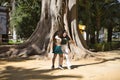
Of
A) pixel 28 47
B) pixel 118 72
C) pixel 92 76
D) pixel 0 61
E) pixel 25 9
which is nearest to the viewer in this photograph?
pixel 92 76

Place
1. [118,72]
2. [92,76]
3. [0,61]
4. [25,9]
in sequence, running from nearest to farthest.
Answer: [92,76]
[118,72]
[0,61]
[25,9]

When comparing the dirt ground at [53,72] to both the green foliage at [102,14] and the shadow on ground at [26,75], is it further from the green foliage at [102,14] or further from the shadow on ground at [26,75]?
the green foliage at [102,14]

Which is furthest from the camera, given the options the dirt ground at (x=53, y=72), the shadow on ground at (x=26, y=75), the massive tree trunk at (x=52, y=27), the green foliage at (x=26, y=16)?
the green foliage at (x=26, y=16)

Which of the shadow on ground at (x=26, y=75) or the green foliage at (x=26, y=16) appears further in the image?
the green foliage at (x=26, y=16)

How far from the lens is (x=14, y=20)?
34438mm

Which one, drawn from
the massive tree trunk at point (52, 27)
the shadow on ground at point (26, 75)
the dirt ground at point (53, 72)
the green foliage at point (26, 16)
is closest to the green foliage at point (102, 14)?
the green foliage at point (26, 16)

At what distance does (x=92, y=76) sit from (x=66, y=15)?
7.59 meters

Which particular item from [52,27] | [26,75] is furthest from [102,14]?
[26,75]

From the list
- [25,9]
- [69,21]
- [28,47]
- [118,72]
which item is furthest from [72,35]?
[25,9]

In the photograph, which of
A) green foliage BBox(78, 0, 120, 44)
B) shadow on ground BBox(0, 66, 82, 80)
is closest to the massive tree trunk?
shadow on ground BBox(0, 66, 82, 80)

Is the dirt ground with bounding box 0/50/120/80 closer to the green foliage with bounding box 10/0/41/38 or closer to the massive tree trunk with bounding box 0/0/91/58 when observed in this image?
the massive tree trunk with bounding box 0/0/91/58

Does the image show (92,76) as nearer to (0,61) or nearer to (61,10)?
(0,61)

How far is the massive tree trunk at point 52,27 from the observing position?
1878 cm

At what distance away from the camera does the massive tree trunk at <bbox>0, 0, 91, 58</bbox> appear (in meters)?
18.8
